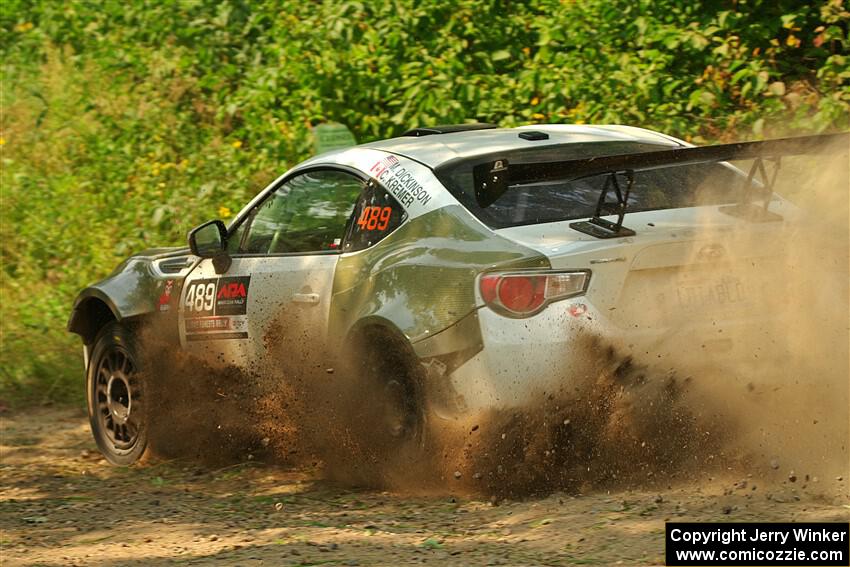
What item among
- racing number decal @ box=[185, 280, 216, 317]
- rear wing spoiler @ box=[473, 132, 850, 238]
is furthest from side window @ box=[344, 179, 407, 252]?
racing number decal @ box=[185, 280, 216, 317]

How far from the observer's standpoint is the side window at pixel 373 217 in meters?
6.16

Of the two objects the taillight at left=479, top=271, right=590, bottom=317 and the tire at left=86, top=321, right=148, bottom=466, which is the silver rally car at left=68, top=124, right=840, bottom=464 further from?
the tire at left=86, top=321, right=148, bottom=466

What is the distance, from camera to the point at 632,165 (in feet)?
17.3

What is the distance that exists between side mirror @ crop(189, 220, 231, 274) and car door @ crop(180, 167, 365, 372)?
0.05m

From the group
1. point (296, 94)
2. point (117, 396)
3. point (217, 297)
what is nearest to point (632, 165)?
point (217, 297)

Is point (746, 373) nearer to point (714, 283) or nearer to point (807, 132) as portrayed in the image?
point (714, 283)

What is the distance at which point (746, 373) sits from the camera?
5449mm

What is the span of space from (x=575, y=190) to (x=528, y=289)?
0.81m

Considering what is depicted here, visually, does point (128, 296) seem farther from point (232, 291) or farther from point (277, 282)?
point (277, 282)

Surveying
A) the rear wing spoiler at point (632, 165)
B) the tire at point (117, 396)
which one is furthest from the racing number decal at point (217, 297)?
the rear wing spoiler at point (632, 165)

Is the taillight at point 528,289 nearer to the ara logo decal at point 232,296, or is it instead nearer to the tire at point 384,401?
the tire at point 384,401

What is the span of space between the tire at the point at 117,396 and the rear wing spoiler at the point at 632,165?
2.84 meters

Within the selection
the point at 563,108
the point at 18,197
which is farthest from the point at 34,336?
the point at 563,108

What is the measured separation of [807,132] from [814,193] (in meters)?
3.83
